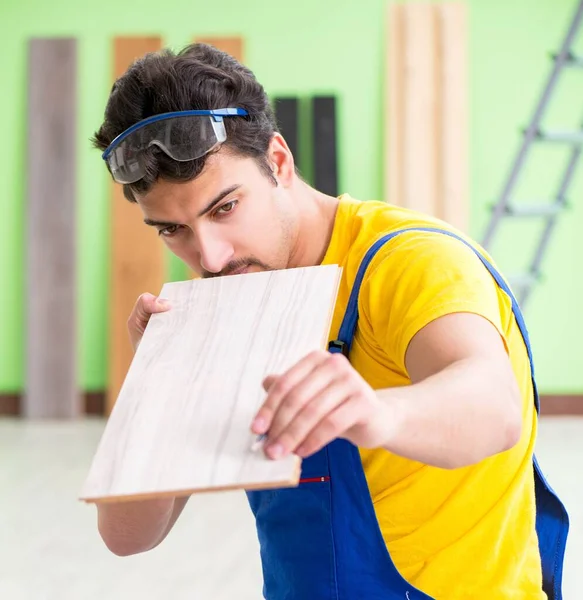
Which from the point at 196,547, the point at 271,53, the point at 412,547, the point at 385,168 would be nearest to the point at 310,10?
the point at 271,53

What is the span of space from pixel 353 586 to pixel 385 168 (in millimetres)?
5063

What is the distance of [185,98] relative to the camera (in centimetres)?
139

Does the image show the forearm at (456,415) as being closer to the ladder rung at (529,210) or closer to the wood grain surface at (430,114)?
the ladder rung at (529,210)

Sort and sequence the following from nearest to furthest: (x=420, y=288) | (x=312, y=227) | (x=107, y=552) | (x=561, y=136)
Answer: (x=420, y=288) < (x=312, y=227) < (x=107, y=552) < (x=561, y=136)

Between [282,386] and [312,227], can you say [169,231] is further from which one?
[282,386]

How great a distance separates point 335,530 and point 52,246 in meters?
5.31

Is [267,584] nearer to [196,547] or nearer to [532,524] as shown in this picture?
[532,524]

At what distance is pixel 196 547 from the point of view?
362cm

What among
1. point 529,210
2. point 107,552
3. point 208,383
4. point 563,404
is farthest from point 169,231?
point 563,404

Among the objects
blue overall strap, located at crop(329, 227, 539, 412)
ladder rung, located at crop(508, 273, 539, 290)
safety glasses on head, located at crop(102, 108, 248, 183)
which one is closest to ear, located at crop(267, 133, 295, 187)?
safety glasses on head, located at crop(102, 108, 248, 183)

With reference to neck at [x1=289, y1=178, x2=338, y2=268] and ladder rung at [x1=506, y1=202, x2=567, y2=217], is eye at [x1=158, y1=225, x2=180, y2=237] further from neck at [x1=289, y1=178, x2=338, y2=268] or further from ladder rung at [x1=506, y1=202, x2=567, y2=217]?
ladder rung at [x1=506, y1=202, x2=567, y2=217]

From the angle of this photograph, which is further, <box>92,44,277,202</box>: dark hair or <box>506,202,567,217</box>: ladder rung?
<box>506,202,567,217</box>: ladder rung

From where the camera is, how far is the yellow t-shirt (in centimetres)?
119

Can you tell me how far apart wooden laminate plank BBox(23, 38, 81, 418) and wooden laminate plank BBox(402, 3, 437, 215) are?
2.38 meters
